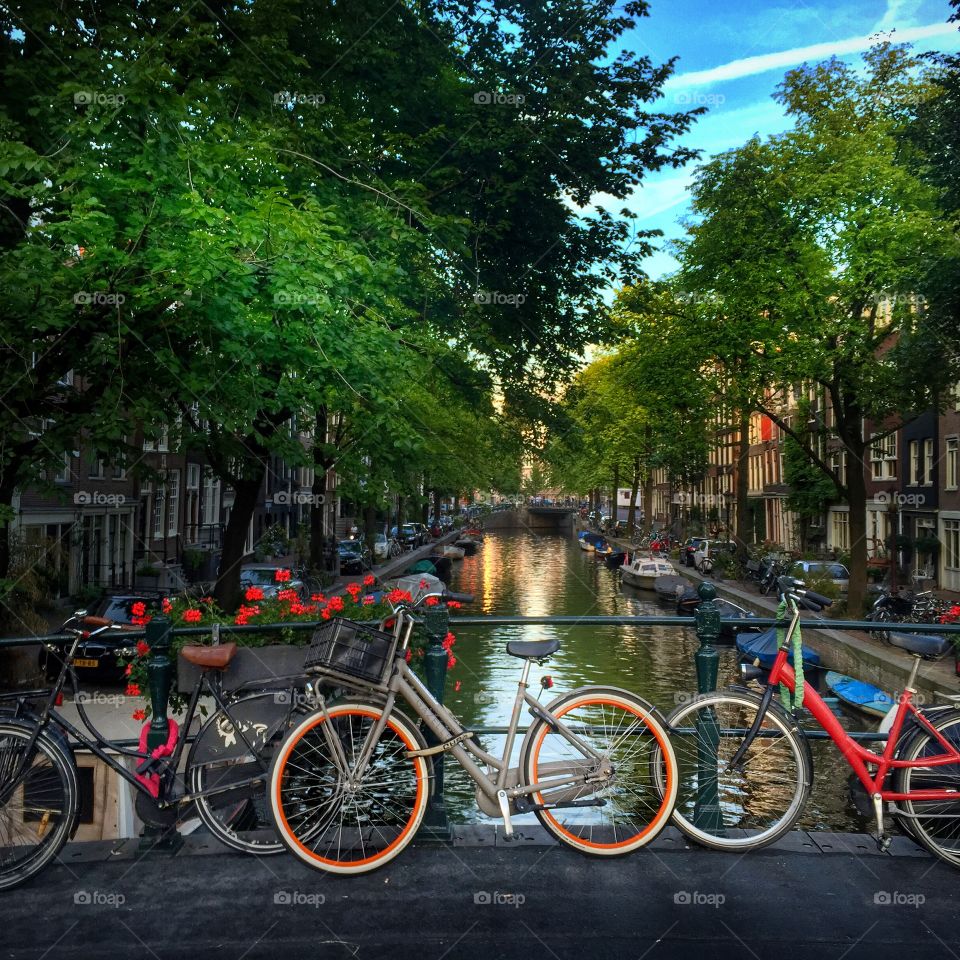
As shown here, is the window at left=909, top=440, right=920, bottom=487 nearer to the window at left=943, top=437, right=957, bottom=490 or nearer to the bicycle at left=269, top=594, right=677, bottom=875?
the window at left=943, top=437, right=957, bottom=490

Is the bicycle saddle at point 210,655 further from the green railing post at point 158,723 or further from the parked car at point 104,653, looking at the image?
the parked car at point 104,653

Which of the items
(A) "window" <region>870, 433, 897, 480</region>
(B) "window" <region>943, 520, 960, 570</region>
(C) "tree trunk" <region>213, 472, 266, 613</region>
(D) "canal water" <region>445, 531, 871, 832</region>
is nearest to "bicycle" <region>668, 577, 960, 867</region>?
(D) "canal water" <region>445, 531, 871, 832</region>

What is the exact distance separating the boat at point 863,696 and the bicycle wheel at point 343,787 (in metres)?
16.4

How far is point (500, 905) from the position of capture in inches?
156

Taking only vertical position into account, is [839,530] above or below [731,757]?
below

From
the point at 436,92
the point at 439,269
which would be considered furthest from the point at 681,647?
the point at 436,92

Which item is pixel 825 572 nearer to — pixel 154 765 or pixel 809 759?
pixel 809 759

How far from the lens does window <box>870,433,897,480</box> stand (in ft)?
136

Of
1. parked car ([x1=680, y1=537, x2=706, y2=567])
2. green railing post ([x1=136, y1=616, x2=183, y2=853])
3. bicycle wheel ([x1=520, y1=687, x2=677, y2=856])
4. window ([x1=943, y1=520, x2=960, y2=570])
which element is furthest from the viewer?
parked car ([x1=680, y1=537, x2=706, y2=567])

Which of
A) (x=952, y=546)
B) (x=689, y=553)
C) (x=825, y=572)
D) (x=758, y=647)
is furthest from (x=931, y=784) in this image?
(x=689, y=553)

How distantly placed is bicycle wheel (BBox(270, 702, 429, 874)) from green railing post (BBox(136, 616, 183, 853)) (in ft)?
2.65

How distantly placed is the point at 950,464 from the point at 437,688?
35813 millimetres

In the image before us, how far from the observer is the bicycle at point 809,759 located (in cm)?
436

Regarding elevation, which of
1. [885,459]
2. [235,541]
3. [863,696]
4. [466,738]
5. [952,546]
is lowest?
[863,696]
